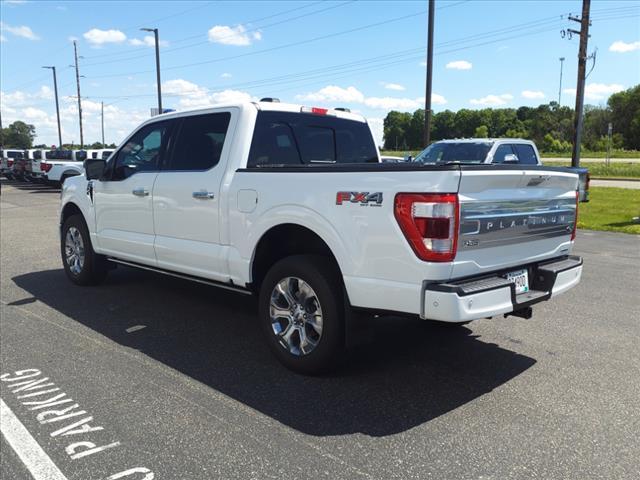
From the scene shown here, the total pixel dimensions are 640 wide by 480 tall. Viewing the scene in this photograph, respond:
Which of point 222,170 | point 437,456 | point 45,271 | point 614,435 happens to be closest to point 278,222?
point 222,170

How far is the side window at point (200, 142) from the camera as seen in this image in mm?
4727

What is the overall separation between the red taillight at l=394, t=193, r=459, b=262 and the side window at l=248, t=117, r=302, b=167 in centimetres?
174

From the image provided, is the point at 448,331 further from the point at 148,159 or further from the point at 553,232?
the point at 148,159

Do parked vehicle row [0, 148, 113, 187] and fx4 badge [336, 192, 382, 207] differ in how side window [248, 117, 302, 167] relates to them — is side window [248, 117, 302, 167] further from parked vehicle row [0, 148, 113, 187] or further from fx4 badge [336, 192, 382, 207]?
parked vehicle row [0, 148, 113, 187]

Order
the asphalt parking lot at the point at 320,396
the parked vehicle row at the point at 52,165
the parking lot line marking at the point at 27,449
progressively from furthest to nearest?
the parked vehicle row at the point at 52,165 < the asphalt parking lot at the point at 320,396 < the parking lot line marking at the point at 27,449

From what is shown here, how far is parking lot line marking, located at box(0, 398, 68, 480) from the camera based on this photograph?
2.76 metres

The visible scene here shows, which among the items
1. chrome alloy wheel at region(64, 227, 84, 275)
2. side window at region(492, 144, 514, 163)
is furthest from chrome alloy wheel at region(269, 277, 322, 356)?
side window at region(492, 144, 514, 163)

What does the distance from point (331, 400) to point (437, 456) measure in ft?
2.90

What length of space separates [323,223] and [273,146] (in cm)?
134

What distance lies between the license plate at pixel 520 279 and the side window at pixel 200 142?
2.52 metres

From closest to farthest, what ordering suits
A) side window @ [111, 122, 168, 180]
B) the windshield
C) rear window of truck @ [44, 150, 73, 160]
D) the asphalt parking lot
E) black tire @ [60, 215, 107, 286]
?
the asphalt parking lot, side window @ [111, 122, 168, 180], black tire @ [60, 215, 107, 286], the windshield, rear window of truck @ [44, 150, 73, 160]

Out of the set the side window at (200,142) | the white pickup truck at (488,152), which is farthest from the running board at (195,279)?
the white pickup truck at (488,152)

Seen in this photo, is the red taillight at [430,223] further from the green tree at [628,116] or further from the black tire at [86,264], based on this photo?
the green tree at [628,116]

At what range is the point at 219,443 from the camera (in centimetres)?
304
